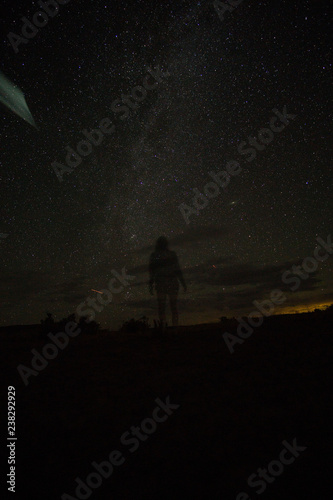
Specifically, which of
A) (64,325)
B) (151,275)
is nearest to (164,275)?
(151,275)

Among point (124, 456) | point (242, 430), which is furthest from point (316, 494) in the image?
point (124, 456)

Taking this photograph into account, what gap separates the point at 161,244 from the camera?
347 inches

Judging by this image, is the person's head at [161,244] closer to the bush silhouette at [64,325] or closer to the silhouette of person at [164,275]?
the silhouette of person at [164,275]

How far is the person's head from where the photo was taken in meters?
8.80

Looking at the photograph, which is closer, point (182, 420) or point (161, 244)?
point (182, 420)

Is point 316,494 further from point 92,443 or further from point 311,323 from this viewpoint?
point 311,323

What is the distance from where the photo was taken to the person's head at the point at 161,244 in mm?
8805

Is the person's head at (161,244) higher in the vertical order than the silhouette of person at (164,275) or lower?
higher

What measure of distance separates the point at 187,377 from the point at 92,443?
152 centimetres

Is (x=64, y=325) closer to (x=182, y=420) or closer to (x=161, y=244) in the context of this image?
(x=161, y=244)

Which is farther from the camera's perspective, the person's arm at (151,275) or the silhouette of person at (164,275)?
the person's arm at (151,275)

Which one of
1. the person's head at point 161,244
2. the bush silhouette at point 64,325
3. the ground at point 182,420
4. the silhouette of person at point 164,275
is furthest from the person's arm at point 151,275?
the ground at point 182,420

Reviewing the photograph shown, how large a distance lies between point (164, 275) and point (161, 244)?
91 cm

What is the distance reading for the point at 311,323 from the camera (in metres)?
6.30
